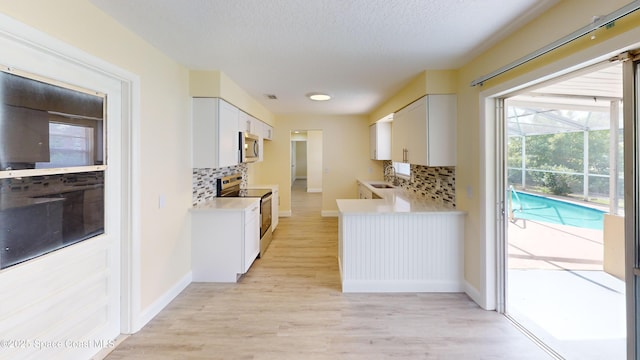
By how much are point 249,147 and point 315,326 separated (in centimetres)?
304

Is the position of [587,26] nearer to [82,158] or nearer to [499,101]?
[499,101]

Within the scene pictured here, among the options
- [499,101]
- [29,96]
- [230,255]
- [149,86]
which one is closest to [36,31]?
[29,96]

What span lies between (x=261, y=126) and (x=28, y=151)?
13.5 feet

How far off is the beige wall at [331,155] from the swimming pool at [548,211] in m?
2.83

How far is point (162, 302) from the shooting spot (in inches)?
109

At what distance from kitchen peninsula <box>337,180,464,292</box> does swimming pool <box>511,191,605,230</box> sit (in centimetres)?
212

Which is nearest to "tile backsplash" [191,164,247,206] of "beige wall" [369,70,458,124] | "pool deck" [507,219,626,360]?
"beige wall" [369,70,458,124]

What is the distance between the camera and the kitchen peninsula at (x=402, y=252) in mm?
3158

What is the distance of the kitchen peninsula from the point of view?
10.4ft

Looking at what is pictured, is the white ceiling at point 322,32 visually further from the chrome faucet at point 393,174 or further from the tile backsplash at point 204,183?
the chrome faucet at point 393,174

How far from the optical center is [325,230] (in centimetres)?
585

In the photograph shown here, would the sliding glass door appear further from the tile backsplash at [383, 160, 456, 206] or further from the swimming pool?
the swimming pool

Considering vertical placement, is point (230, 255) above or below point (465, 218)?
below

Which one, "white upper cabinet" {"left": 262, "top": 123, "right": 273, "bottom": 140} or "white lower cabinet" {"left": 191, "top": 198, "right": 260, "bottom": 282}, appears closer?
"white lower cabinet" {"left": 191, "top": 198, "right": 260, "bottom": 282}
